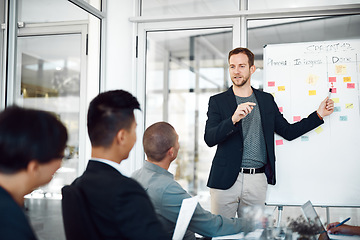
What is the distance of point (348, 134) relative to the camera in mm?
3059

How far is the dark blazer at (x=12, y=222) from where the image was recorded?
0.85 m

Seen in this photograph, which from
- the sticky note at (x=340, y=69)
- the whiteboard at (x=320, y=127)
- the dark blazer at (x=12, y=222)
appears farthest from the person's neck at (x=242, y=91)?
the dark blazer at (x=12, y=222)

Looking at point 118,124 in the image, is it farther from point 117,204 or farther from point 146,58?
point 146,58

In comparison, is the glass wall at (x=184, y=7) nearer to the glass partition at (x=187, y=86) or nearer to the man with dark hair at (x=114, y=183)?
the glass partition at (x=187, y=86)

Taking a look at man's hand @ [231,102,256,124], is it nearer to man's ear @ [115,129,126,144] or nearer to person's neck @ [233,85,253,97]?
person's neck @ [233,85,253,97]

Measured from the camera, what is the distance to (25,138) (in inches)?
37.3

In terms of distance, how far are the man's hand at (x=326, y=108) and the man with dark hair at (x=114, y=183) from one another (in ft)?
6.95

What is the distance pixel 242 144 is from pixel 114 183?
5.80ft

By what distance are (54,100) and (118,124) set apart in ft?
19.4

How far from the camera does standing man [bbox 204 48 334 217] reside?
9.11 feet

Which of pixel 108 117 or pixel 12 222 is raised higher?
pixel 108 117

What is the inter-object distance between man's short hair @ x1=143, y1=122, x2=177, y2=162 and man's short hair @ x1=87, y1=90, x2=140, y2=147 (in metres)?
0.54

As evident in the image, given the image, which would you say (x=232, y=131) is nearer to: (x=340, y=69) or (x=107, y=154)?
(x=340, y=69)

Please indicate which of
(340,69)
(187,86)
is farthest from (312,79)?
(187,86)
